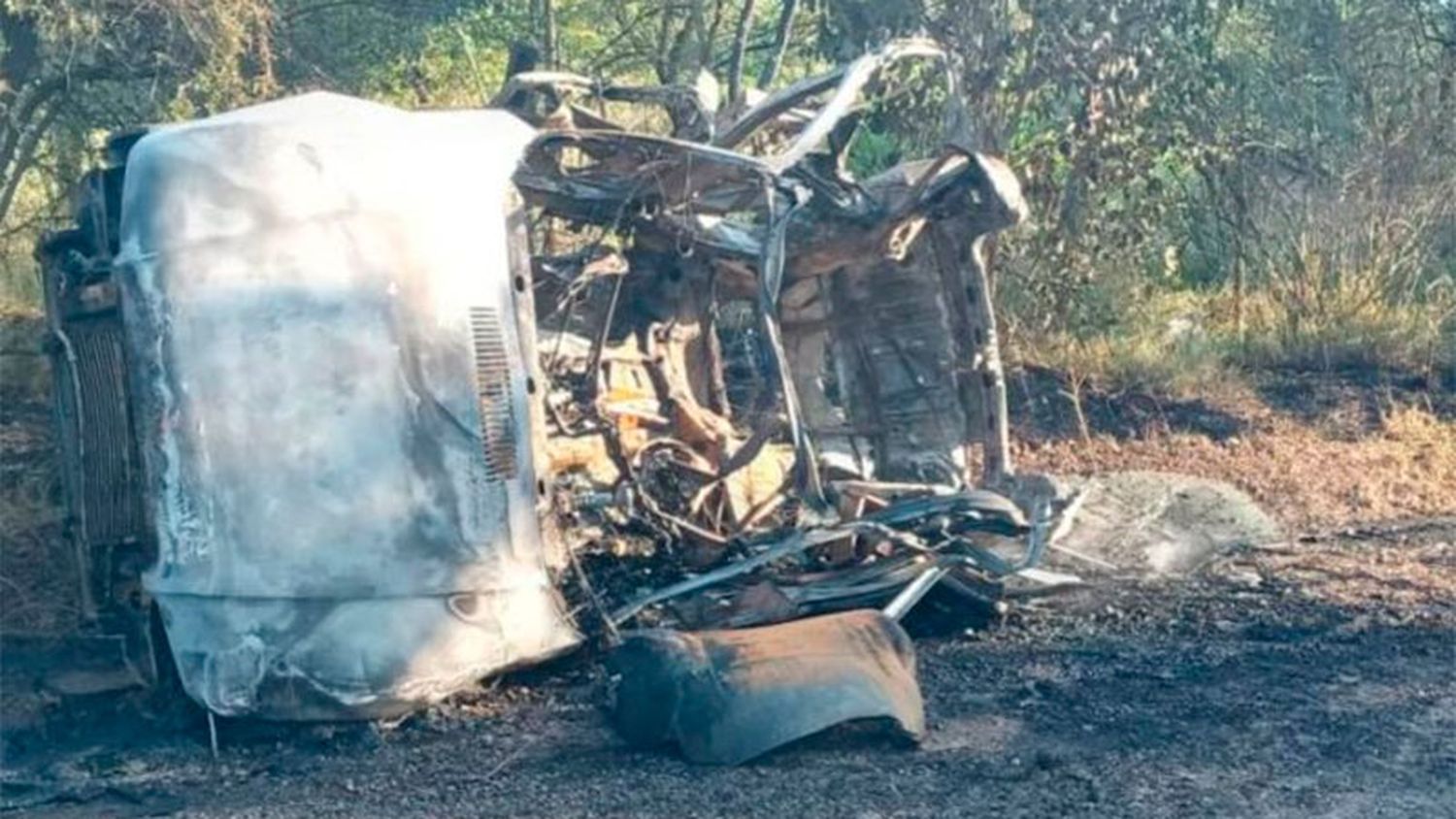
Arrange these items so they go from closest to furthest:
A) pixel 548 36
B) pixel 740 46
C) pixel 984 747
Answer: pixel 984 747 → pixel 740 46 → pixel 548 36

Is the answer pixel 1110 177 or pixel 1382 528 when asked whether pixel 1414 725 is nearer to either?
pixel 1382 528

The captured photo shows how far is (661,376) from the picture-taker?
26.0 feet

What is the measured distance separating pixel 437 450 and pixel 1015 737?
1.86 m

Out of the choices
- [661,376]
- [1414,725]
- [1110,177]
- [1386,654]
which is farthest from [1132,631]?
[1110,177]

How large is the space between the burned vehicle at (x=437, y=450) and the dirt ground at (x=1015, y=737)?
0.16 meters

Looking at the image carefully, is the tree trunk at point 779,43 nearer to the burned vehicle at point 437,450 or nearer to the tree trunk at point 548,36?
the tree trunk at point 548,36

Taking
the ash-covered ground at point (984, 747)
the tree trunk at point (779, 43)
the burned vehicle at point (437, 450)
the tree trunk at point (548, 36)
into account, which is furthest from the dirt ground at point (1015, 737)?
the tree trunk at point (548, 36)

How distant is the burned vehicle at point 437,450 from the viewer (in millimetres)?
5949

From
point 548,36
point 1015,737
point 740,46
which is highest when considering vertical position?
point 548,36

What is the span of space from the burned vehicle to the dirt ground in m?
0.16

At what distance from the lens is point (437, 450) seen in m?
6.14

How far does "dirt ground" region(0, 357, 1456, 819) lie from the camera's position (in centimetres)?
536

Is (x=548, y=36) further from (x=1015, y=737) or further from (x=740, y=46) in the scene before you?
(x=1015, y=737)

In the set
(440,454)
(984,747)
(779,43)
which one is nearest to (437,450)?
(440,454)
